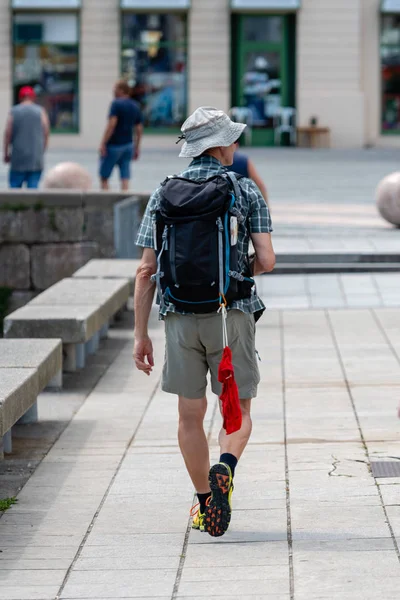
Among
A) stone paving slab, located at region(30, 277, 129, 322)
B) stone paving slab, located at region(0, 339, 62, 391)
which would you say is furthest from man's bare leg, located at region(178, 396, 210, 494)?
stone paving slab, located at region(30, 277, 129, 322)

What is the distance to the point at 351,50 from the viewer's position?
35188 millimetres

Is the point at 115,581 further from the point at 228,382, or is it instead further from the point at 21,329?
the point at 21,329

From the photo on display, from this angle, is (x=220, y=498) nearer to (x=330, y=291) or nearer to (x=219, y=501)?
(x=219, y=501)

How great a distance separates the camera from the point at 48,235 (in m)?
14.0

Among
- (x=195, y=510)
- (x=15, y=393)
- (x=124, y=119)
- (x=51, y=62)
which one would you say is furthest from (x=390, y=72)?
(x=195, y=510)

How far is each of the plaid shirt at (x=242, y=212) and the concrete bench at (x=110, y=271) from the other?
5.86 metres

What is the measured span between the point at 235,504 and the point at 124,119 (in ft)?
41.8

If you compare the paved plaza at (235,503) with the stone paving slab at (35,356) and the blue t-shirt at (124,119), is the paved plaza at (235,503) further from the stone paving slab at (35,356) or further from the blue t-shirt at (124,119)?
the blue t-shirt at (124,119)

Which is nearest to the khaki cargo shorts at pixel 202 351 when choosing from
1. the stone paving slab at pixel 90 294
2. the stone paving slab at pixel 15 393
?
the stone paving slab at pixel 15 393

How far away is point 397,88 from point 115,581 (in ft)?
107

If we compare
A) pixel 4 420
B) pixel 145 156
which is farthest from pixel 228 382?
pixel 145 156

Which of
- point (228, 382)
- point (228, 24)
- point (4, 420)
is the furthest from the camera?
point (228, 24)

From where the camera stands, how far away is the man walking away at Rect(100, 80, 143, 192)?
17688mm

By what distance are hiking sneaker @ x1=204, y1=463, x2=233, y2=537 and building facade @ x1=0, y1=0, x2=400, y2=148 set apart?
30.6 m
